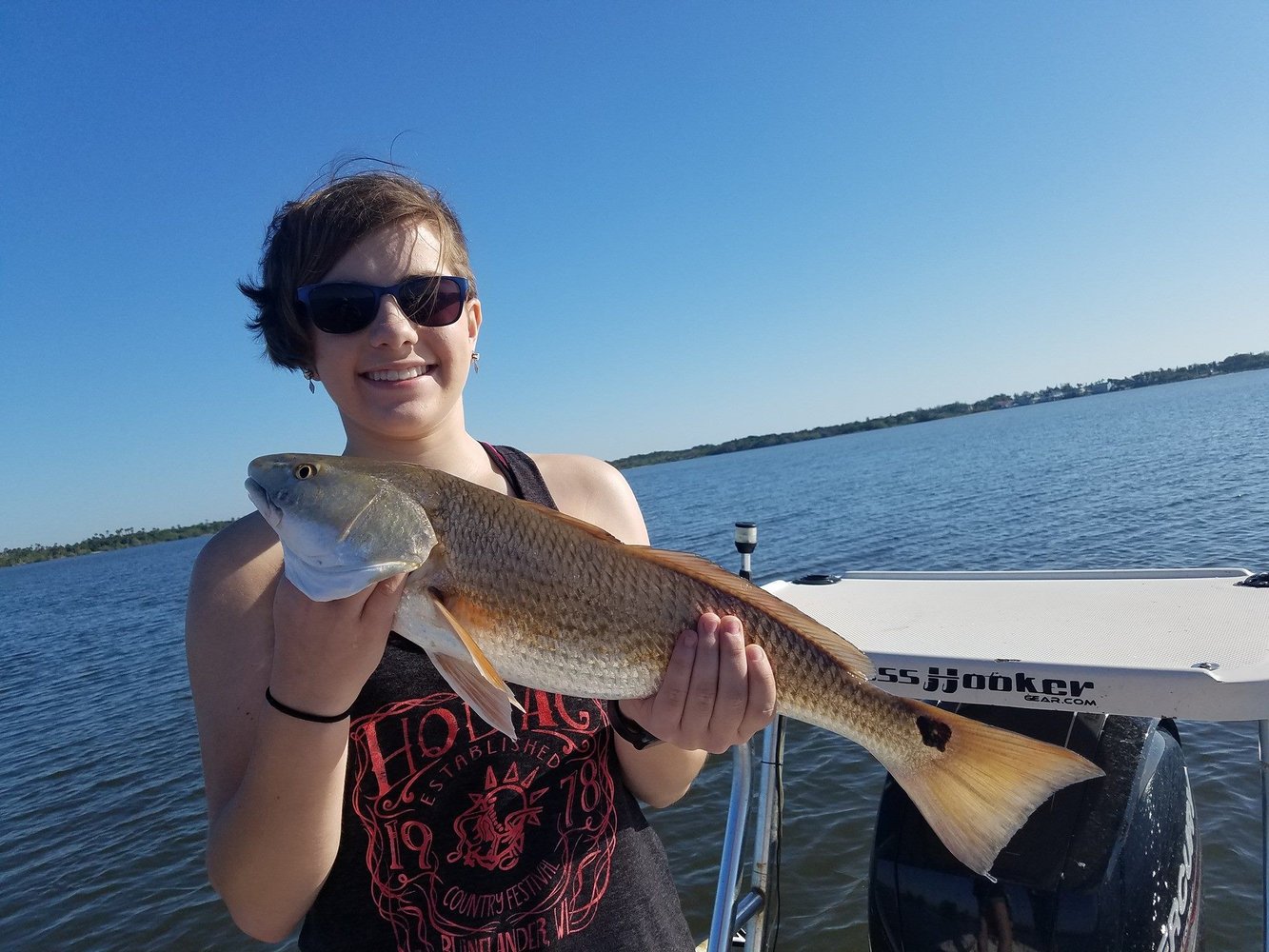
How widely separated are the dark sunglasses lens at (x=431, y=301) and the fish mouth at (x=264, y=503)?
757 mm

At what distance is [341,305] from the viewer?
2.45 meters

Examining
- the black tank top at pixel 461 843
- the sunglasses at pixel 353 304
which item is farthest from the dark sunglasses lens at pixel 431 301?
the black tank top at pixel 461 843

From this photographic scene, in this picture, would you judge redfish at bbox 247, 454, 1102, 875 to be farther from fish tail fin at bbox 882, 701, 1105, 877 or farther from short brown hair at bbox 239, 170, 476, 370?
short brown hair at bbox 239, 170, 476, 370

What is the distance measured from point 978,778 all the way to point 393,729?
1955 mm

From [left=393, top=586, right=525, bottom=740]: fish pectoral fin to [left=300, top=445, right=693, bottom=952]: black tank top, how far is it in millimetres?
185

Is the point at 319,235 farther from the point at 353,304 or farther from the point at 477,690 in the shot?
the point at 477,690

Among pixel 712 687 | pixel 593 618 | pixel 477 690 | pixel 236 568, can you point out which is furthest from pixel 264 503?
pixel 712 687

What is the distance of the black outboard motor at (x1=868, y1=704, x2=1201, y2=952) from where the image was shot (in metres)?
3.10

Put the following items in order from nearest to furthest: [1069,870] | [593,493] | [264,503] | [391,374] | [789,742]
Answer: [264,503] → [391,374] → [593,493] → [1069,870] → [789,742]

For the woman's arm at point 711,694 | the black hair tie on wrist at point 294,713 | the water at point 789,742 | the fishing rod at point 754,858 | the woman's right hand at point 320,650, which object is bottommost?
the water at point 789,742

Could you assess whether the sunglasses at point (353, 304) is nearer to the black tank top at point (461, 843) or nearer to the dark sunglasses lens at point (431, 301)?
the dark sunglasses lens at point (431, 301)

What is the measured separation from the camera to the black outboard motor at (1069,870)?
310cm

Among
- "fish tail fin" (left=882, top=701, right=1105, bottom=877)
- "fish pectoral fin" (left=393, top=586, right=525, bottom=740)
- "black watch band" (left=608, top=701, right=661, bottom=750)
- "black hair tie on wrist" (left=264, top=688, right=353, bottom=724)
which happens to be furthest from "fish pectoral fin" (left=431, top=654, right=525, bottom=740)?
"fish tail fin" (left=882, top=701, right=1105, bottom=877)

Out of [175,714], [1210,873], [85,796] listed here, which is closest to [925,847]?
[1210,873]
